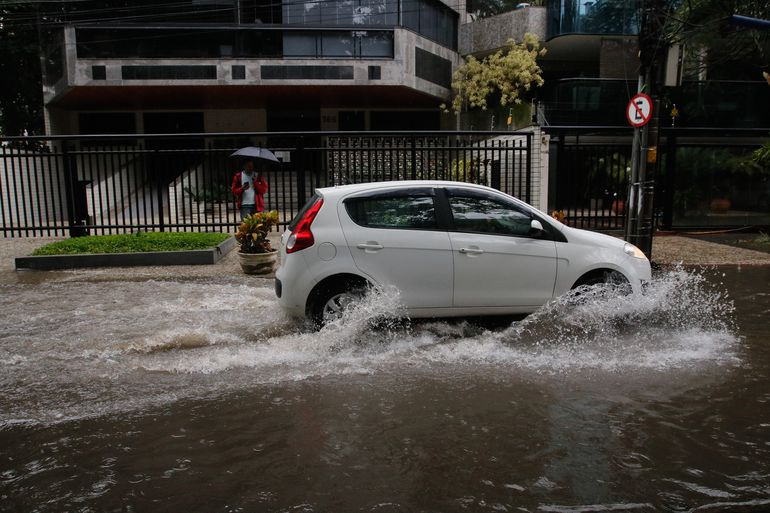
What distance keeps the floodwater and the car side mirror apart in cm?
74

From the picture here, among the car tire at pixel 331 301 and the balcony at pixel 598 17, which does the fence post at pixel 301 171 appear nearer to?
the car tire at pixel 331 301

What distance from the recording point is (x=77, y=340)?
6.50 meters

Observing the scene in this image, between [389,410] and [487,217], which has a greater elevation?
[487,217]

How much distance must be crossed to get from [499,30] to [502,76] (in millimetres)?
2941

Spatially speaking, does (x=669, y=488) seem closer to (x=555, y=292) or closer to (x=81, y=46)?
(x=555, y=292)

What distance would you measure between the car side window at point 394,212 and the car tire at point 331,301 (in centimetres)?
68

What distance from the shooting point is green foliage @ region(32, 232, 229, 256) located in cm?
1123

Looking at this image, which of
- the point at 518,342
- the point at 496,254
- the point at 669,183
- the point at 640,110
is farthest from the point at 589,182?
the point at 518,342

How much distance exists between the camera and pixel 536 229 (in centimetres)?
661

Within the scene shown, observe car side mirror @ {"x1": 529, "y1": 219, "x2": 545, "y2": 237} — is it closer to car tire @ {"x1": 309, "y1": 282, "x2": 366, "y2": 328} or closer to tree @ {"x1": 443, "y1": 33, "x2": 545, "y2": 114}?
car tire @ {"x1": 309, "y1": 282, "x2": 366, "y2": 328}

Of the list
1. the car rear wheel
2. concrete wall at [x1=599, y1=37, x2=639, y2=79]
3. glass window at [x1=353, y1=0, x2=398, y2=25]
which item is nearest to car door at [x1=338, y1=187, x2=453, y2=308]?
the car rear wheel

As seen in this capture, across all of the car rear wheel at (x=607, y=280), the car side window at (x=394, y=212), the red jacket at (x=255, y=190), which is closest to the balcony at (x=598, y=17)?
the red jacket at (x=255, y=190)

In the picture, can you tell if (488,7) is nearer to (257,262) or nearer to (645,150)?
(645,150)

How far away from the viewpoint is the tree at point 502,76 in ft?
72.0
